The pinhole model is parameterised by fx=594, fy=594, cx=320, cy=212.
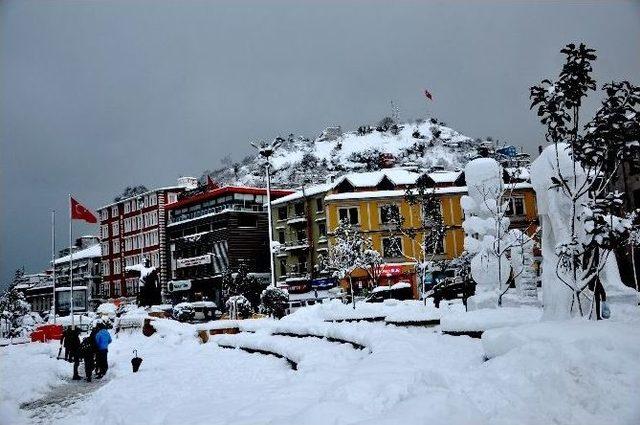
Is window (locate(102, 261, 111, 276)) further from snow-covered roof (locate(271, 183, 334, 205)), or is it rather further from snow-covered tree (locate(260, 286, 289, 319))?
snow-covered tree (locate(260, 286, 289, 319))

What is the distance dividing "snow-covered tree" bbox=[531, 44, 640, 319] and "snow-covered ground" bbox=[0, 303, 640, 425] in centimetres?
84

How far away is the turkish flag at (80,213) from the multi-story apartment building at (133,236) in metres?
25.4

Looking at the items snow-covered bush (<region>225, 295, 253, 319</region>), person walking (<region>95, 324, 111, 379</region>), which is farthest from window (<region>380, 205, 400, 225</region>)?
person walking (<region>95, 324, 111, 379</region>)

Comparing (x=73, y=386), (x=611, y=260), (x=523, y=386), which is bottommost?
(x=73, y=386)

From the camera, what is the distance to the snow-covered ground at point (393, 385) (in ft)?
18.9

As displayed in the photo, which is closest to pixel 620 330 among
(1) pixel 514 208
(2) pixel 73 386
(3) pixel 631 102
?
(3) pixel 631 102

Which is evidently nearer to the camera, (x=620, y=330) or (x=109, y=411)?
(x=620, y=330)

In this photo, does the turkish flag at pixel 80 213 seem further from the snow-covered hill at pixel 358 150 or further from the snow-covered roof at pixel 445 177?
the snow-covered hill at pixel 358 150

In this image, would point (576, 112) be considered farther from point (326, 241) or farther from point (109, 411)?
point (326, 241)

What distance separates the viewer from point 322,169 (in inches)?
4813

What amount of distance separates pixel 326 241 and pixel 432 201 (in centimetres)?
980

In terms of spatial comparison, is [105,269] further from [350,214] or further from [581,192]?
[581,192]

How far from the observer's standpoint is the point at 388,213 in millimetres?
49500

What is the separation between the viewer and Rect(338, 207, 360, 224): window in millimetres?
49625
